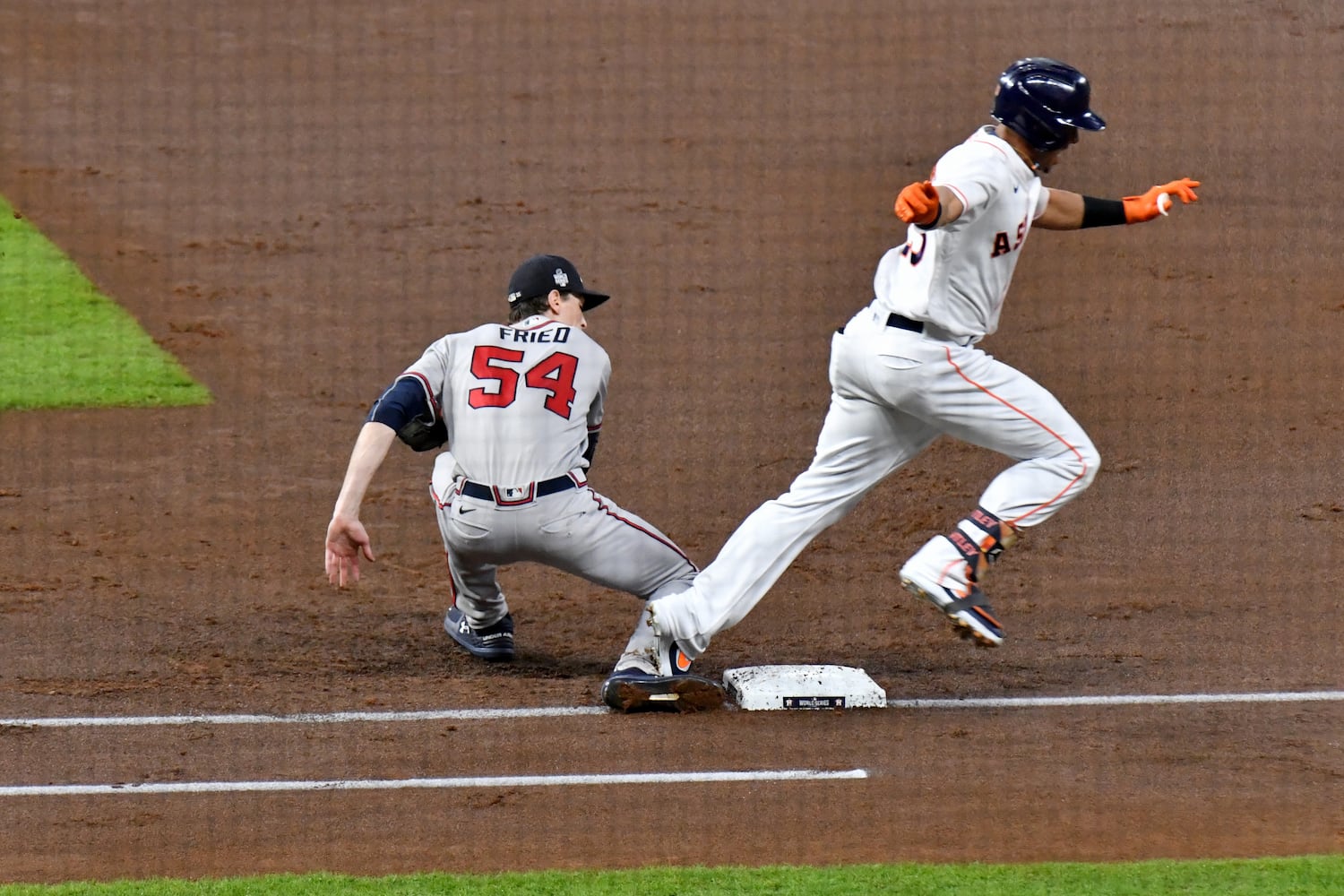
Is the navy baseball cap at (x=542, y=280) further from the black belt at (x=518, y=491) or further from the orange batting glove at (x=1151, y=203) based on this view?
the orange batting glove at (x=1151, y=203)

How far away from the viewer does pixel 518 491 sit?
16.3ft

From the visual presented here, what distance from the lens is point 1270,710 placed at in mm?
4879

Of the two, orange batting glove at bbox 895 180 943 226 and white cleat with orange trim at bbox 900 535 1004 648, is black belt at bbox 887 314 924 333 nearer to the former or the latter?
orange batting glove at bbox 895 180 943 226

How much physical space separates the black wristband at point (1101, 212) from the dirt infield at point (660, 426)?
53.1 inches

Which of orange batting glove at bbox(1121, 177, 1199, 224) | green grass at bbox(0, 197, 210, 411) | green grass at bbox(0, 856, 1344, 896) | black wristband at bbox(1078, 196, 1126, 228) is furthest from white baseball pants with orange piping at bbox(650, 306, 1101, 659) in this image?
green grass at bbox(0, 197, 210, 411)

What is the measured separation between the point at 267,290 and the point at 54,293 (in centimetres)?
122

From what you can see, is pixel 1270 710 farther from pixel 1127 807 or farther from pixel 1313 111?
pixel 1313 111

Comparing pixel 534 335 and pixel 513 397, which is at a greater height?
pixel 534 335

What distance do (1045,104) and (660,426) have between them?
13.3 feet

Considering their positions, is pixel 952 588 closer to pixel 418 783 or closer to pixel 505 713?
pixel 505 713

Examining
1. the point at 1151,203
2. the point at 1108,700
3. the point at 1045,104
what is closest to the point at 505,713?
the point at 1108,700

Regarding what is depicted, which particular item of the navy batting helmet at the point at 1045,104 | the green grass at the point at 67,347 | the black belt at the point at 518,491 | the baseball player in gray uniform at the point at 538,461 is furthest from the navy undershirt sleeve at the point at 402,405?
the green grass at the point at 67,347

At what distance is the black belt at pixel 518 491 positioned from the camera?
4969 mm

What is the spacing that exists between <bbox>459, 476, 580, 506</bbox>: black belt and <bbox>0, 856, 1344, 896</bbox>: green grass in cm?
139
